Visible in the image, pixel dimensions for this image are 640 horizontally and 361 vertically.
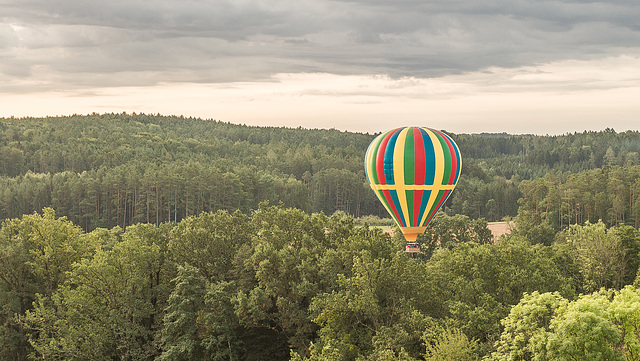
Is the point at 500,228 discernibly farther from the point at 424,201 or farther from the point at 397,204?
the point at 397,204

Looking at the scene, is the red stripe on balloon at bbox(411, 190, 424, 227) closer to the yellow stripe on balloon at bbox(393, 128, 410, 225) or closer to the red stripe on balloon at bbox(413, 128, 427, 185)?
the yellow stripe on balloon at bbox(393, 128, 410, 225)

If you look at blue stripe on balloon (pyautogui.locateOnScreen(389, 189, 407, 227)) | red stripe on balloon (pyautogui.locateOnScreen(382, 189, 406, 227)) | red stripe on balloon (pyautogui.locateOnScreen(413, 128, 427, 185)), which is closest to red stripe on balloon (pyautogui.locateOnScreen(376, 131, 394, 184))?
red stripe on balloon (pyautogui.locateOnScreen(382, 189, 406, 227))

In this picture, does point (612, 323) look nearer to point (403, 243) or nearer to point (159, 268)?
point (159, 268)

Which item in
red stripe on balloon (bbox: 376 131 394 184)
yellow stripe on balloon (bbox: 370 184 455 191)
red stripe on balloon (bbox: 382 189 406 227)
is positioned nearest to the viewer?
yellow stripe on balloon (bbox: 370 184 455 191)

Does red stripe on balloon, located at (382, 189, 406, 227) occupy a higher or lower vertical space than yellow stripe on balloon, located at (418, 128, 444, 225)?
lower

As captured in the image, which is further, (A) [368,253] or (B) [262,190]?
(B) [262,190]

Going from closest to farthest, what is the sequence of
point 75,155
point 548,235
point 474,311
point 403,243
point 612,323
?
point 612,323
point 474,311
point 403,243
point 548,235
point 75,155

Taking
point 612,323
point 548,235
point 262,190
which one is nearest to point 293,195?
point 262,190
